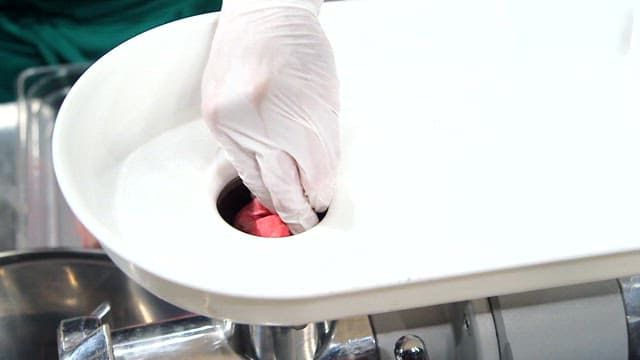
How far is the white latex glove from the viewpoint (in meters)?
0.54

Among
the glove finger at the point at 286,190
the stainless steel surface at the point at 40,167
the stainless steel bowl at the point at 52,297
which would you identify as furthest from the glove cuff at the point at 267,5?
the stainless steel surface at the point at 40,167

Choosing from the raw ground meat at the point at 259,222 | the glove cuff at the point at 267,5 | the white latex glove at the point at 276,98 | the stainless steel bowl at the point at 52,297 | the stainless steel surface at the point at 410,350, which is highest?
the glove cuff at the point at 267,5

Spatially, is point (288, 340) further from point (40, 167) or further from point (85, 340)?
point (40, 167)

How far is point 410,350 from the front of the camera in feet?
2.04

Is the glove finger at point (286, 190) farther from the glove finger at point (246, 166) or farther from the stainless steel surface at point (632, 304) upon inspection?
the stainless steel surface at point (632, 304)

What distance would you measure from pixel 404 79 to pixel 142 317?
0.43 metres

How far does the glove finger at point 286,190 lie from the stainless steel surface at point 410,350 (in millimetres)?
118

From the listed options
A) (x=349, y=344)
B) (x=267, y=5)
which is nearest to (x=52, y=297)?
(x=349, y=344)

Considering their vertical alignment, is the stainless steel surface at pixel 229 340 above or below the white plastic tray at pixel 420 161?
below

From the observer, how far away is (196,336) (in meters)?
0.67

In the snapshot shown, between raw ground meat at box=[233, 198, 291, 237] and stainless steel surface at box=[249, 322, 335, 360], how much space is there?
0.08 meters

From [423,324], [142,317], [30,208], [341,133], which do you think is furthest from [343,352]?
[30,208]

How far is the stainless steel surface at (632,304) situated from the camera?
64 cm

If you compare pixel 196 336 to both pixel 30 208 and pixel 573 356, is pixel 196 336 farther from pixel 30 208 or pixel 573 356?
pixel 30 208
